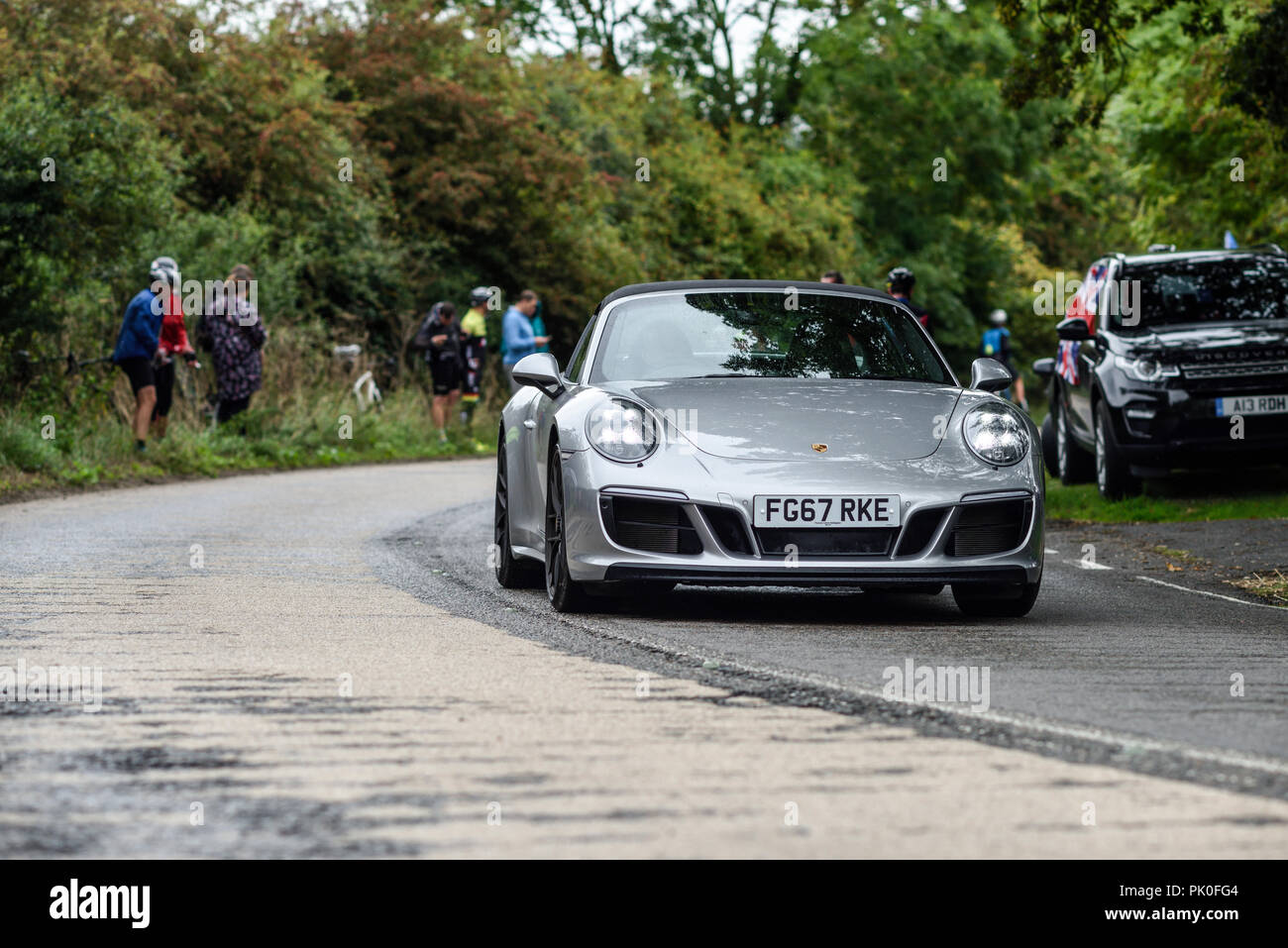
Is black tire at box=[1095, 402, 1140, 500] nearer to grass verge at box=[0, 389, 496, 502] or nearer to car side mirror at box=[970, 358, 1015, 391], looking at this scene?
car side mirror at box=[970, 358, 1015, 391]

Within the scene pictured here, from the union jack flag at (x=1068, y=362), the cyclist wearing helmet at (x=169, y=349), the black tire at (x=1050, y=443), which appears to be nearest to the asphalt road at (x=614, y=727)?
the union jack flag at (x=1068, y=362)

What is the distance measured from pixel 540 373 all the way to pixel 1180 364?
23.8 feet

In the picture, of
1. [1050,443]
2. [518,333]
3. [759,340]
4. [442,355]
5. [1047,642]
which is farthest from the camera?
[442,355]

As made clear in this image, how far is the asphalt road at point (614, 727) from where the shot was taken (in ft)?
13.1

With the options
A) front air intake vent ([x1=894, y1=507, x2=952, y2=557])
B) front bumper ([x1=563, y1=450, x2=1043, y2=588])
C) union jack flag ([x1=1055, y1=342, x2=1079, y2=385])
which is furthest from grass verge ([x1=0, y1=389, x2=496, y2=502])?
front air intake vent ([x1=894, y1=507, x2=952, y2=557])

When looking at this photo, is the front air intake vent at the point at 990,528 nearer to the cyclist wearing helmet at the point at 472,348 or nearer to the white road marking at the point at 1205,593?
the white road marking at the point at 1205,593

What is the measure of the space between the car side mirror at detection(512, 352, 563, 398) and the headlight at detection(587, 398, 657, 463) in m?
0.64

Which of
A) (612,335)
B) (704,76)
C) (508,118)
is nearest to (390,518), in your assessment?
(612,335)

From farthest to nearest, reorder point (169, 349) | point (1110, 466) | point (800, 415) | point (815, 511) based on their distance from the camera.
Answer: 1. point (169, 349)
2. point (1110, 466)
3. point (800, 415)
4. point (815, 511)

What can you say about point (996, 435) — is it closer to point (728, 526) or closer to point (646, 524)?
point (728, 526)

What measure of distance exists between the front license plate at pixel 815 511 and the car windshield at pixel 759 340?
113 centimetres

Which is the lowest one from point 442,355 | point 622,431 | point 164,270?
point 622,431

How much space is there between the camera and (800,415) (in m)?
8.33

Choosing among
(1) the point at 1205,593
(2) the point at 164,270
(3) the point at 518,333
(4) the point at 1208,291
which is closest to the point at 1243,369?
(4) the point at 1208,291
